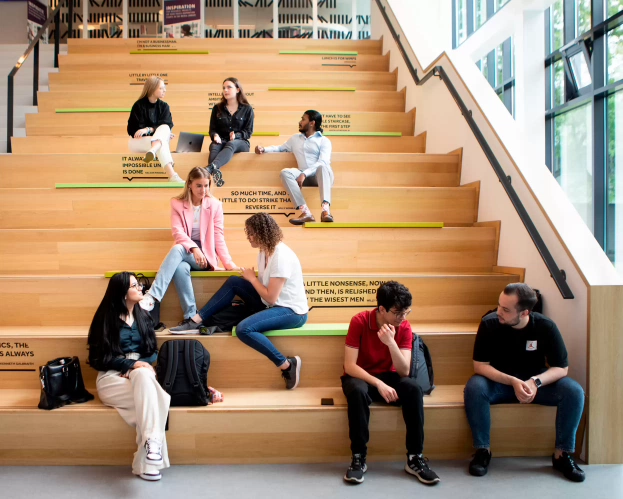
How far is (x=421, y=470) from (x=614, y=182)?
17.0 ft

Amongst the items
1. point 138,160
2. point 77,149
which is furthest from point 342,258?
point 77,149

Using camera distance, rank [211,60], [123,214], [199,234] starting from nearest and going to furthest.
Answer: [199,234], [123,214], [211,60]

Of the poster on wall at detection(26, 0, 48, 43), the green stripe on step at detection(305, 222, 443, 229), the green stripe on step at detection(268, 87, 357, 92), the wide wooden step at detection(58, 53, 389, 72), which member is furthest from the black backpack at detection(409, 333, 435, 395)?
the poster on wall at detection(26, 0, 48, 43)

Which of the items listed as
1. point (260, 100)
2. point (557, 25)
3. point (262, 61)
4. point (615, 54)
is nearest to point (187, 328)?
point (260, 100)

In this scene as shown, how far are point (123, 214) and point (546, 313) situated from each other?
2728 mm

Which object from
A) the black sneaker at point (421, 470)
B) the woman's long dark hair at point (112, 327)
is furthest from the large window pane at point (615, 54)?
the woman's long dark hair at point (112, 327)

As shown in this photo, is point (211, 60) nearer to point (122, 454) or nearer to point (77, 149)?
point (77, 149)

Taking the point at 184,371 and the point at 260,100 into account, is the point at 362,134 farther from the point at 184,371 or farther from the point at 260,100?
the point at 184,371

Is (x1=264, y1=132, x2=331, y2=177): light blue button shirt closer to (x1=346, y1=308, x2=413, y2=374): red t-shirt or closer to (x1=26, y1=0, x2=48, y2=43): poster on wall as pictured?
(x1=346, y1=308, x2=413, y2=374): red t-shirt

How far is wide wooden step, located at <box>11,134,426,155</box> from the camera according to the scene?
16.0 ft

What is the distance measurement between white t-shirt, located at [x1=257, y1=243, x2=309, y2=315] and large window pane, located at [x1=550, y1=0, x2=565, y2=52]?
214 inches

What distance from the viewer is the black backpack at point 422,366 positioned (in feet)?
9.59

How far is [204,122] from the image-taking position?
549 centimetres

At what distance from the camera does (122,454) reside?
2.82 m
